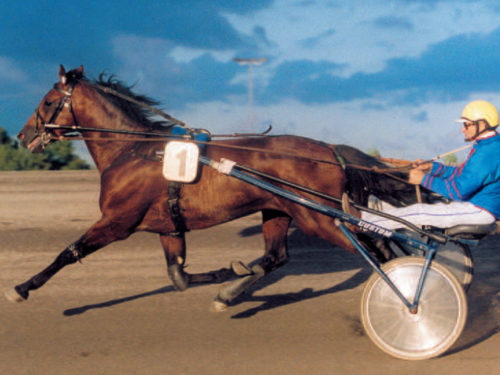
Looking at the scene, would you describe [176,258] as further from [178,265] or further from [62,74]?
[62,74]

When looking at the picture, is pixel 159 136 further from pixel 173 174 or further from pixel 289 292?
pixel 289 292

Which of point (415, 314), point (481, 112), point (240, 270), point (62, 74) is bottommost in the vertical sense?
point (415, 314)

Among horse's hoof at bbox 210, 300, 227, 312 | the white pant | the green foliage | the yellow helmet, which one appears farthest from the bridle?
the green foliage

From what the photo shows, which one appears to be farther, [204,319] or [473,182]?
[204,319]

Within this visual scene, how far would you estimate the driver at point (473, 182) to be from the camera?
3400 millimetres

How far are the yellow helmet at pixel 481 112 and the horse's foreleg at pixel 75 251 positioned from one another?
106 inches

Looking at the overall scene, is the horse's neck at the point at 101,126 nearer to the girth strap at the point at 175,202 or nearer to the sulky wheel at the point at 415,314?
the girth strap at the point at 175,202

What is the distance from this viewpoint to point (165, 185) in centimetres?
430

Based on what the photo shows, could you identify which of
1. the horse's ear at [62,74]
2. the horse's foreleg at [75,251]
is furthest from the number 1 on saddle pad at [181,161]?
the horse's ear at [62,74]

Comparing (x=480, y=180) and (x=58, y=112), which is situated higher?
(x=58, y=112)

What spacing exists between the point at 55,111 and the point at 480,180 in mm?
3420

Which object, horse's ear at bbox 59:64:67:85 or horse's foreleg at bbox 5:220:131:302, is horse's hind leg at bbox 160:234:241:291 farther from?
horse's ear at bbox 59:64:67:85

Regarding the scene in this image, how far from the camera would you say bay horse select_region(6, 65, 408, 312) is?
13.9 feet

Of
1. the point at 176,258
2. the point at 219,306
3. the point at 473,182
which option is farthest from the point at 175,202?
the point at 473,182
